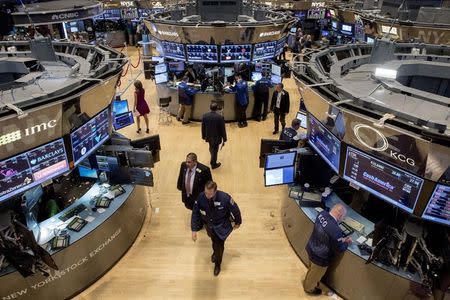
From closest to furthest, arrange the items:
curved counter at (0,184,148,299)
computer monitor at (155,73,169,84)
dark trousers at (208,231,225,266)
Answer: curved counter at (0,184,148,299) < dark trousers at (208,231,225,266) < computer monitor at (155,73,169,84)

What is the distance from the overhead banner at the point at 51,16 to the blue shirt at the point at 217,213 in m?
5.37

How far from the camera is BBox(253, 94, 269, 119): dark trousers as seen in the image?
36.6 ft

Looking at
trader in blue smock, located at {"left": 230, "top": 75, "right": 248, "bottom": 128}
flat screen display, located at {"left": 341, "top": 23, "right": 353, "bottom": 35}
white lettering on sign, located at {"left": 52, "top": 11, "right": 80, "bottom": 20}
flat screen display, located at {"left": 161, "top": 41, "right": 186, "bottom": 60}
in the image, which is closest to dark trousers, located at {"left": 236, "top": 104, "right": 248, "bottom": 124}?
trader in blue smock, located at {"left": 230, "top": 75, "right": 248, "bottom": 128}

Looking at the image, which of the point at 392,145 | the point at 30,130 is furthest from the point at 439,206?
the point at 30,130

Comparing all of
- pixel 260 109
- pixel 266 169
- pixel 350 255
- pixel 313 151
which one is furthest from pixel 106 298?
pixel 260 109

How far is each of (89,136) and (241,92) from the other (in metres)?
6.04

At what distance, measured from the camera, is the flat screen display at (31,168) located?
4234 millimetres

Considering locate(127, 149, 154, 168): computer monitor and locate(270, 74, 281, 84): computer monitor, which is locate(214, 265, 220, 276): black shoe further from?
locate(270, 74, 281, 84): computer monitor

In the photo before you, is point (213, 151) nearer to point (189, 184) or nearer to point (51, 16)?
point (189, 184)

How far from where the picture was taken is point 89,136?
211 inches

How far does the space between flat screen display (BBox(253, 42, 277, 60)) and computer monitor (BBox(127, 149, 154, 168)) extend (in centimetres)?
651

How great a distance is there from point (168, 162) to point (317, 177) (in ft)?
14.2

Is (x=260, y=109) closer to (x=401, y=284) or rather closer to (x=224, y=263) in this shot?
(x=224, y=263)

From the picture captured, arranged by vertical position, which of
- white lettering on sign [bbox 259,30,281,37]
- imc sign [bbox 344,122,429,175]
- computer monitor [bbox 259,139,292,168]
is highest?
white lettering on sign [bbox 259,30,281,37]
